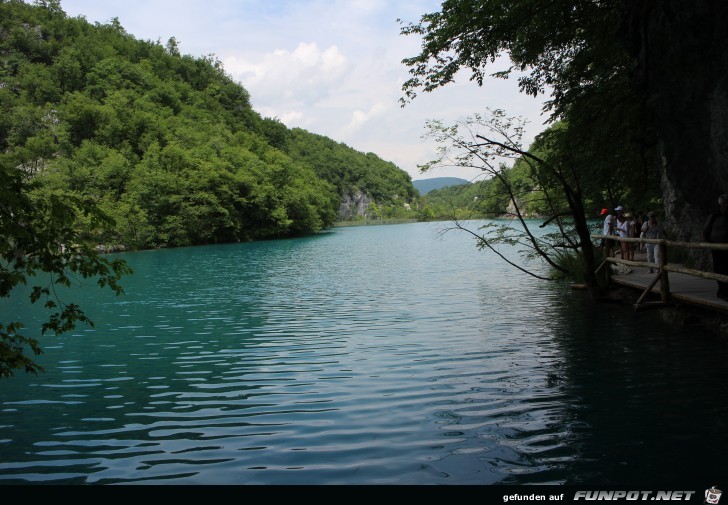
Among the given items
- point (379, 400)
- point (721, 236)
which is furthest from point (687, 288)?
point (379, 400)

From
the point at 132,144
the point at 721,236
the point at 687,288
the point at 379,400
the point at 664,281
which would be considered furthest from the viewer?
the point at 132,144

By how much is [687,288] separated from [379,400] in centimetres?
805

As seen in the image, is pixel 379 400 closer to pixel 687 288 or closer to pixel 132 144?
pixel 687 288

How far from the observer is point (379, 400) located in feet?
27.9

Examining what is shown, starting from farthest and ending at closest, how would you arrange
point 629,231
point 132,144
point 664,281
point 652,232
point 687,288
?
point 132,144 < point 629,231 < point 652,232 < point 687,288 < point 664,281

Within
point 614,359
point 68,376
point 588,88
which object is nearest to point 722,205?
point 614,359

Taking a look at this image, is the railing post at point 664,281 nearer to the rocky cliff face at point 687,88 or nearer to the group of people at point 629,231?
the rocky cliff face at point 687,88

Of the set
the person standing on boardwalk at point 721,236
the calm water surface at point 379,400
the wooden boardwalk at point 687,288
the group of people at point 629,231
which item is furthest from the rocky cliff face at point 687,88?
the calm water surface at point 379,400

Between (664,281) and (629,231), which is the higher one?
(629,231)

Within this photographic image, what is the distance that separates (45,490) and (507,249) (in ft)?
130

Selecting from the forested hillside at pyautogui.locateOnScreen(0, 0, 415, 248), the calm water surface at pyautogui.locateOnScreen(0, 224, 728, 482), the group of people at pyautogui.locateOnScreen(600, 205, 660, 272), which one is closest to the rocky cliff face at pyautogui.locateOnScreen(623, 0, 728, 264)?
the group of people at pyautogui.locateOnScreen(600, 205, 660, 272)

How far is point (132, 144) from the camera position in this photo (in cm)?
8906

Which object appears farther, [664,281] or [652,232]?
[652,232]

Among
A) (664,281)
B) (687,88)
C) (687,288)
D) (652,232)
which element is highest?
(687,88)
